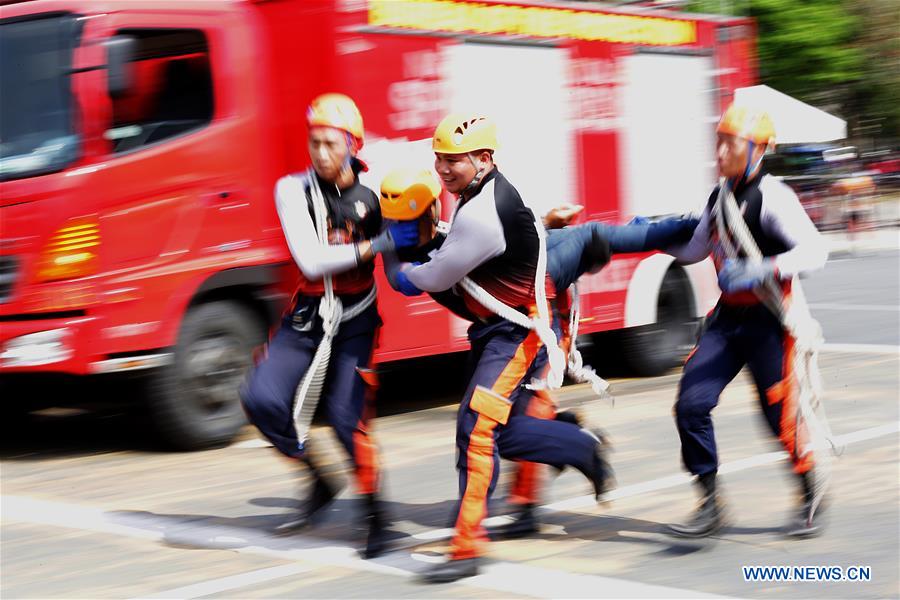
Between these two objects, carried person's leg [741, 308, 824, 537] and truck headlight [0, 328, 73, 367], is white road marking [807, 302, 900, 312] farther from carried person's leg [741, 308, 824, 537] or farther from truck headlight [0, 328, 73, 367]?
truck headlight [0, 328, 73, 367]

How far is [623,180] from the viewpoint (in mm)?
10742

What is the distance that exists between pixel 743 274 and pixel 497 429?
1130mm

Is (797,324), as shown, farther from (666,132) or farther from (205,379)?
(666,132)

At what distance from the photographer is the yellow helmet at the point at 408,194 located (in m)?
5.29

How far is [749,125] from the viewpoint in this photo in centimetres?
536

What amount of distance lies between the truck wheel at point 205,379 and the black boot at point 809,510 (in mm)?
3894

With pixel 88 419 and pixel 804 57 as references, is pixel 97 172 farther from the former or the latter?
pixel 804 57

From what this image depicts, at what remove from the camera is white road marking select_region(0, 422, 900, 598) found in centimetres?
514

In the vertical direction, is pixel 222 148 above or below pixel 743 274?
above

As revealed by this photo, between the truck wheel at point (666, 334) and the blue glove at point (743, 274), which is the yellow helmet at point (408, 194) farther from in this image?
the truck wheel at point (666, 334)

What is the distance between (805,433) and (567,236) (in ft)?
4.10

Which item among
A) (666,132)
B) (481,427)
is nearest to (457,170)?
(481,427)

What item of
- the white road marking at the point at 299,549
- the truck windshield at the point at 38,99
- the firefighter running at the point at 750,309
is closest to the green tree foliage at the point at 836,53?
the truck windshield at the point at 38,99

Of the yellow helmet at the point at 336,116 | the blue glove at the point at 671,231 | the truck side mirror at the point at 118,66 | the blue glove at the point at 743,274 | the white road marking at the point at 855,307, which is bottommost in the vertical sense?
the white road marking at the point at 855,307
